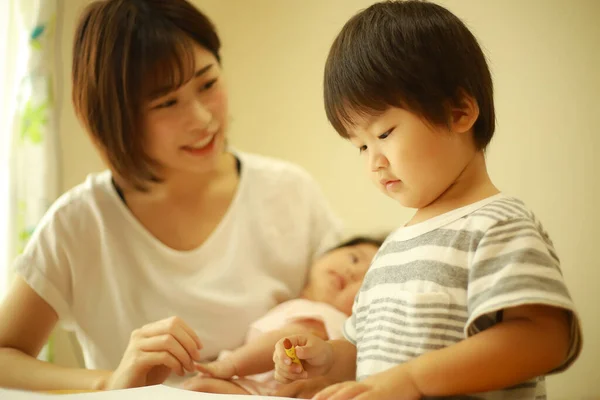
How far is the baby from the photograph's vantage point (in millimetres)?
667

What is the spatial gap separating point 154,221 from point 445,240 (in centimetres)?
57

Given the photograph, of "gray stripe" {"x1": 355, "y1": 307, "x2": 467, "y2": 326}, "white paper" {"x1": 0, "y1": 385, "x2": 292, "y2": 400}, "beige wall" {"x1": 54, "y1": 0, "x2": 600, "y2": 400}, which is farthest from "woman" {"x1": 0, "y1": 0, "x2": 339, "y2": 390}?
"gray stripe" {"x1": 355, "y1": 307, "x2": 467, "y2": 326}

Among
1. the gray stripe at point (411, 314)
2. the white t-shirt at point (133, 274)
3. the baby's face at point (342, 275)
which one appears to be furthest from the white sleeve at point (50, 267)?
the gray stripe at point (411, 314)

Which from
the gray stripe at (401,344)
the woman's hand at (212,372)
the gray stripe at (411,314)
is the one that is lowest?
the woman's hand at (212,372)

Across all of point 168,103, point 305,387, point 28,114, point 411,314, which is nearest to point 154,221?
point 168,103

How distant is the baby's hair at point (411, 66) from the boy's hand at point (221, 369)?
0.33 m

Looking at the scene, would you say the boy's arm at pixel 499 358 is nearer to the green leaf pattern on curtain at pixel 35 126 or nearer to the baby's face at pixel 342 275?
the baby's face at pixel 342 275

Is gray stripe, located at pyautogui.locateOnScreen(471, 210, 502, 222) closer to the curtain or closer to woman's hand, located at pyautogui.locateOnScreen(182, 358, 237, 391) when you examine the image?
woman's hand, located at pyautogui.locateOnScreen(182, 358, 237, 391)

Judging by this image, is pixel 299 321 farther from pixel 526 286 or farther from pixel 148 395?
pixel 526 286

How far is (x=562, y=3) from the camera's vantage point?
1.98ft

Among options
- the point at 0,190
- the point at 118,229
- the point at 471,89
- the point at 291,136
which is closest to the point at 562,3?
the point at 471,89

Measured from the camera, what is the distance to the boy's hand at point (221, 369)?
67cm

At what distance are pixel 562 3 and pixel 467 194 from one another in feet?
0.81

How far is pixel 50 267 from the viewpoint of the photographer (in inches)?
33.3
